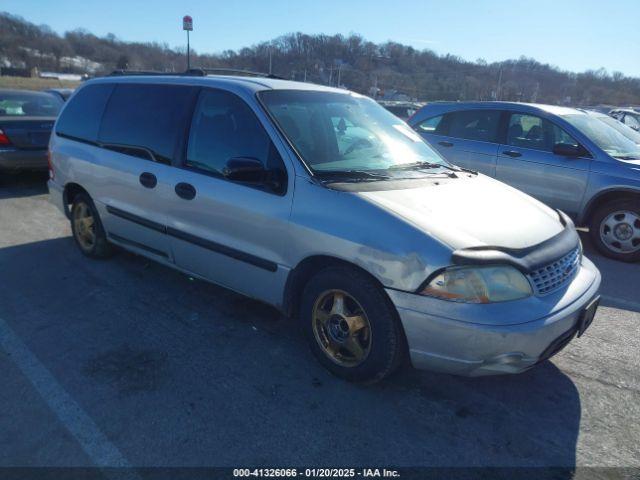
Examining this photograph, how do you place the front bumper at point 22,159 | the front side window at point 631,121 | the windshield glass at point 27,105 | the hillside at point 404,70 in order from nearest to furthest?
1. the front bumper at point 22,159
2. the windshield glass at point 27,105
3. the front side window at point 631,121
4. the hillside at point 404,70

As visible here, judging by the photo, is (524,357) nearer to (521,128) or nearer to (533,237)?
(533,237)

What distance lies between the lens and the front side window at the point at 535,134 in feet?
20.3

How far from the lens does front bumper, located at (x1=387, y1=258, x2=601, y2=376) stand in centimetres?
247

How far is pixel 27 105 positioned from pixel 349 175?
823 cm

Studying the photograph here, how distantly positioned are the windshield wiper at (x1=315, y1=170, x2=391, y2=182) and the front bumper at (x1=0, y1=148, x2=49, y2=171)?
22.4 ft

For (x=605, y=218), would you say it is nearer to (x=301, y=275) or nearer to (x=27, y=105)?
(x=301, y=275)

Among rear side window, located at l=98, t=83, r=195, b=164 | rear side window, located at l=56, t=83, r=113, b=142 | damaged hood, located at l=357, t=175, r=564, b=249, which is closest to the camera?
damaged hood, located at l=357, t=175, r=564, b=249

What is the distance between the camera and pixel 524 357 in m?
2.55

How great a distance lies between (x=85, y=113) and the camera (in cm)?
487

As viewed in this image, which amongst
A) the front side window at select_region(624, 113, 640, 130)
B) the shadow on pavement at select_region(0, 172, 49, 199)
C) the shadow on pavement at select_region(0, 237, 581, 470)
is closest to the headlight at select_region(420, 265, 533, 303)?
the shadow on pavement at select_region(0, 237, 581, 470)

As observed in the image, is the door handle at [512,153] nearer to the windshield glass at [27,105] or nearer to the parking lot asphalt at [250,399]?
the parking lot asphalt at [250,399]

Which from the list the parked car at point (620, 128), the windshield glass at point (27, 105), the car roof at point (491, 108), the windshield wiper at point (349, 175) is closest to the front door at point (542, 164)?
the car roof at point (491, 108)

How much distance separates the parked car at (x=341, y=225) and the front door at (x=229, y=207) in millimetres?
11

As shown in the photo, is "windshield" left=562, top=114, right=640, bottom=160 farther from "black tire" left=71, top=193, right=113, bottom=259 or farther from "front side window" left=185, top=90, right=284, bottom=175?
"black tire" left=71, top=193, right=113, bottom=259
